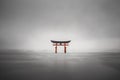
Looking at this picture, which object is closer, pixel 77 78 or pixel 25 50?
pixel 77 78

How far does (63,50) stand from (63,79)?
23.8ft

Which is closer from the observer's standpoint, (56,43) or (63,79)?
(63,79)

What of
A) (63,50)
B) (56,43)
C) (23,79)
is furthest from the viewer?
(63,50)

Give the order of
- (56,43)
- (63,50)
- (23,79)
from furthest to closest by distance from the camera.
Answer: (63,50), (56,43), (23,79)

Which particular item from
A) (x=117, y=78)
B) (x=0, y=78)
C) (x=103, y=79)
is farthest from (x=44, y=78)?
(x=117, y=78)

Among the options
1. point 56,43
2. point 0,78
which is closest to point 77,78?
point 0,78

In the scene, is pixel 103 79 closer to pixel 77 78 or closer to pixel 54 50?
pixel 77 78

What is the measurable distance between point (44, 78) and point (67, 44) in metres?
6.64

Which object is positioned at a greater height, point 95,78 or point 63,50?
point 63,50

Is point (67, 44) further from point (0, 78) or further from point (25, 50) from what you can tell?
point (0, 78)

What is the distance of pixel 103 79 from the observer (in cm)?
271

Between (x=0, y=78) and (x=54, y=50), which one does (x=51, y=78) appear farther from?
(x=54, y=50)

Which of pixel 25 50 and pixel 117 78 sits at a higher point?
pixel 25 50

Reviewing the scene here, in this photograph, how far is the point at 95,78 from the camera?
9.20 ft
